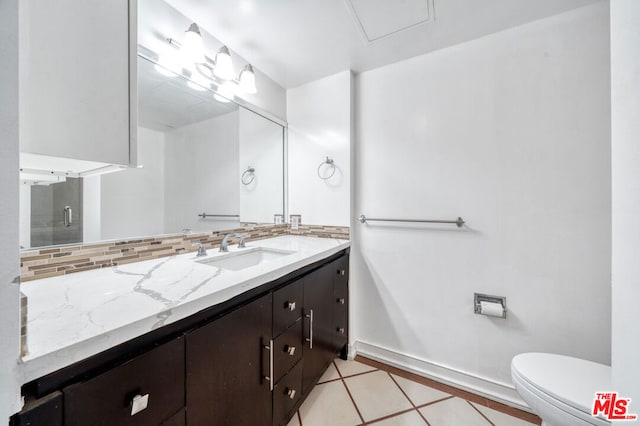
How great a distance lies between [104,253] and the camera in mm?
1057

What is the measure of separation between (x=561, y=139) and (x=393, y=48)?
1109mm

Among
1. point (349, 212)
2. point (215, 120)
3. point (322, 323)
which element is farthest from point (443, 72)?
point (322, 323)

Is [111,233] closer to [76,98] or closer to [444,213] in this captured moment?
[76,98]

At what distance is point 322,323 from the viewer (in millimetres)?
1469

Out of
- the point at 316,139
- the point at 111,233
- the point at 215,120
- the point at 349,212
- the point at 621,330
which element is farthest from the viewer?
the point at 316,139

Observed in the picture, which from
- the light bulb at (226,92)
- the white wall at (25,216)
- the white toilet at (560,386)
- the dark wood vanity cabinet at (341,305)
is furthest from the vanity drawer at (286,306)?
the light bulb at (226,92)

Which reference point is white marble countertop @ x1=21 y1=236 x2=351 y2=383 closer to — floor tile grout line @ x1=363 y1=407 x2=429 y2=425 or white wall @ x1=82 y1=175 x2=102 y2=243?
white wall @ x1=82 y1=175 x2=102 y2=243

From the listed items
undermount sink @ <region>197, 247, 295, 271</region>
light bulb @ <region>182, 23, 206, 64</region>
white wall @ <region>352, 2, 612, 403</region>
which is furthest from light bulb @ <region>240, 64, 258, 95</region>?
undermount sink @ <region>197, 247, 295, 271</region>

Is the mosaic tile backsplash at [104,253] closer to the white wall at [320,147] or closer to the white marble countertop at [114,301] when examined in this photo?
the white marble countertop at [114,301]

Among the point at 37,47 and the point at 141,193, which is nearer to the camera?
the point at 37,47

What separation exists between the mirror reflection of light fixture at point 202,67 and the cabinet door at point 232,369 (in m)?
1.28

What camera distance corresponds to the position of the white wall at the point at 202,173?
4.37 ft

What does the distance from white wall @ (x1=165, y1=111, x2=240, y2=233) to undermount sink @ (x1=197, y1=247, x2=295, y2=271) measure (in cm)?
25

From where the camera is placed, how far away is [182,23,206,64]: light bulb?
1256 millimetres
